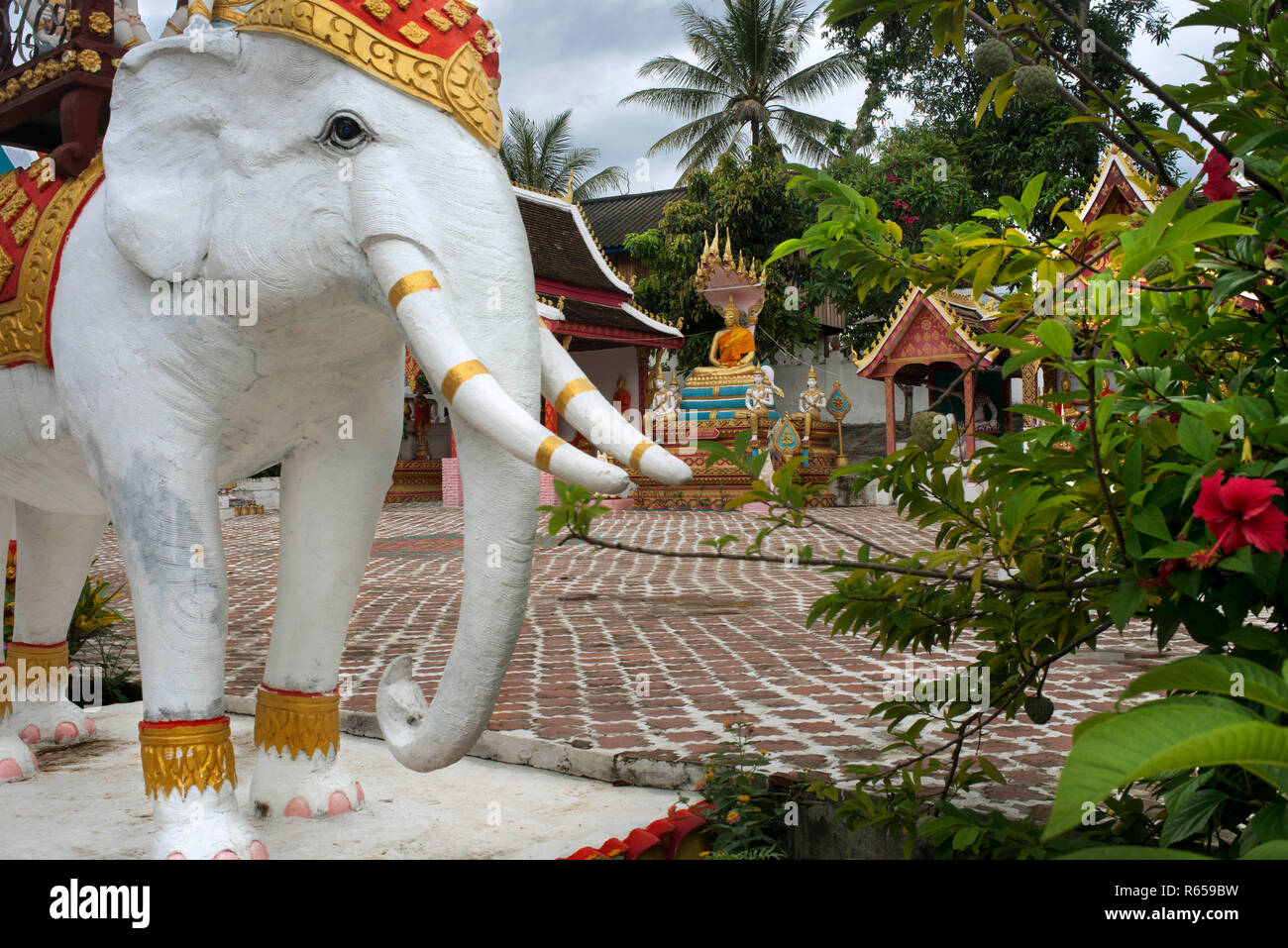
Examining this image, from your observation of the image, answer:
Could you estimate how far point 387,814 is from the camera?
2898 millimetres

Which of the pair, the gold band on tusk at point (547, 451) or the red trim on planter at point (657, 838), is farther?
the red trim on planter at point (657, 838)

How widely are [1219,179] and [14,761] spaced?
3594mm

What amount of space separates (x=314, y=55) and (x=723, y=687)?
9.85 ft

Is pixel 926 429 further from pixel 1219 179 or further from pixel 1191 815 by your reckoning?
pixel 1191 815

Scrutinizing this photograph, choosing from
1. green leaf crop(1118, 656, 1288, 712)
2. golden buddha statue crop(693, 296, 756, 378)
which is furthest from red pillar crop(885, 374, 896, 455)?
green leaf crop(1118, 656, 1288, 712)

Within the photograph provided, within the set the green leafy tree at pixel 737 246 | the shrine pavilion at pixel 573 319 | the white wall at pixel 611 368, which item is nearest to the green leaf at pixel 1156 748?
the shrine pavilion at pixel 573 319

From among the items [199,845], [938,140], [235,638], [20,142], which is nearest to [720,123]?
[938,140]

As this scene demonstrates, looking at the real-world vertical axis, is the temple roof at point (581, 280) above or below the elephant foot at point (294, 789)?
above

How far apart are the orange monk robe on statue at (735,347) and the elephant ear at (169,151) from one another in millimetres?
14655

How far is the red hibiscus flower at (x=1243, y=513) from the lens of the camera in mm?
1238

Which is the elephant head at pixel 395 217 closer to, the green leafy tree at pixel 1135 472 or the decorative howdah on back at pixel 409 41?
the decorative howdah on back at pixel 409 41

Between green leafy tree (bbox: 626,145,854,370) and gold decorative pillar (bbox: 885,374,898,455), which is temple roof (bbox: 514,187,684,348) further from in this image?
gold decorative pillar (bbox: 885,374,898,455)

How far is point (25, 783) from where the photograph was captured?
3.24m

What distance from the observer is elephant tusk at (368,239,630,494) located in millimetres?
1761
